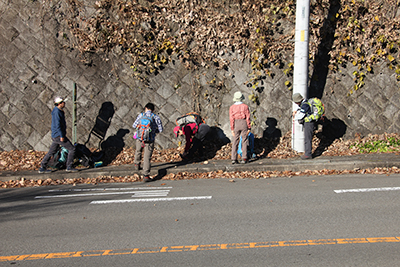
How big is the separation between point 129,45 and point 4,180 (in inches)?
246

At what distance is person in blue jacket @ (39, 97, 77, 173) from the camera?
33.2 feet

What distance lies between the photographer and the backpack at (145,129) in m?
9.29

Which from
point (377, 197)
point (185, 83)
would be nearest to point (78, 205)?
point (377, 197)

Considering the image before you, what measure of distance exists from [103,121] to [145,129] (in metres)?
4.02

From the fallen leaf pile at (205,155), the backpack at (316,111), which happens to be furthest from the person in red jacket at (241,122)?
the backpack at (316,111)

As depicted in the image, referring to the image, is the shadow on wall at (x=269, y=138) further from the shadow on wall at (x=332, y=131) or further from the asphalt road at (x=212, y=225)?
the asphalt road at (x=212, y=225)

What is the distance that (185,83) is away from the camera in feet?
42.4

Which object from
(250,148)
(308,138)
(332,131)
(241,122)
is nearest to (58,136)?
(241,122)

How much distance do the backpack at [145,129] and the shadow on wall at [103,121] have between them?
3.70 metres

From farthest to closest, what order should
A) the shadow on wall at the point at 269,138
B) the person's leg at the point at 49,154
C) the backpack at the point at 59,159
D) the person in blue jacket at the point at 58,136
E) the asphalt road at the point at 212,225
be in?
the shadow on wall at the point at 269,138
the backpack at the point at 59,159
the person's leg at the point at 49,154
the person in blue jacket at the point at 58,136
the asphalt road at the point at 212,225

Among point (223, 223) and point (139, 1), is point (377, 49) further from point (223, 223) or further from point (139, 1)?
point (223, 223)

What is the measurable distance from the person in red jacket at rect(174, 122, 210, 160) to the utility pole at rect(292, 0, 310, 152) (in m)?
2.85

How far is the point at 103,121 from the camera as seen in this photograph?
12758 millimetres

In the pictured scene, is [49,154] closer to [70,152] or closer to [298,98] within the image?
[70,152]
